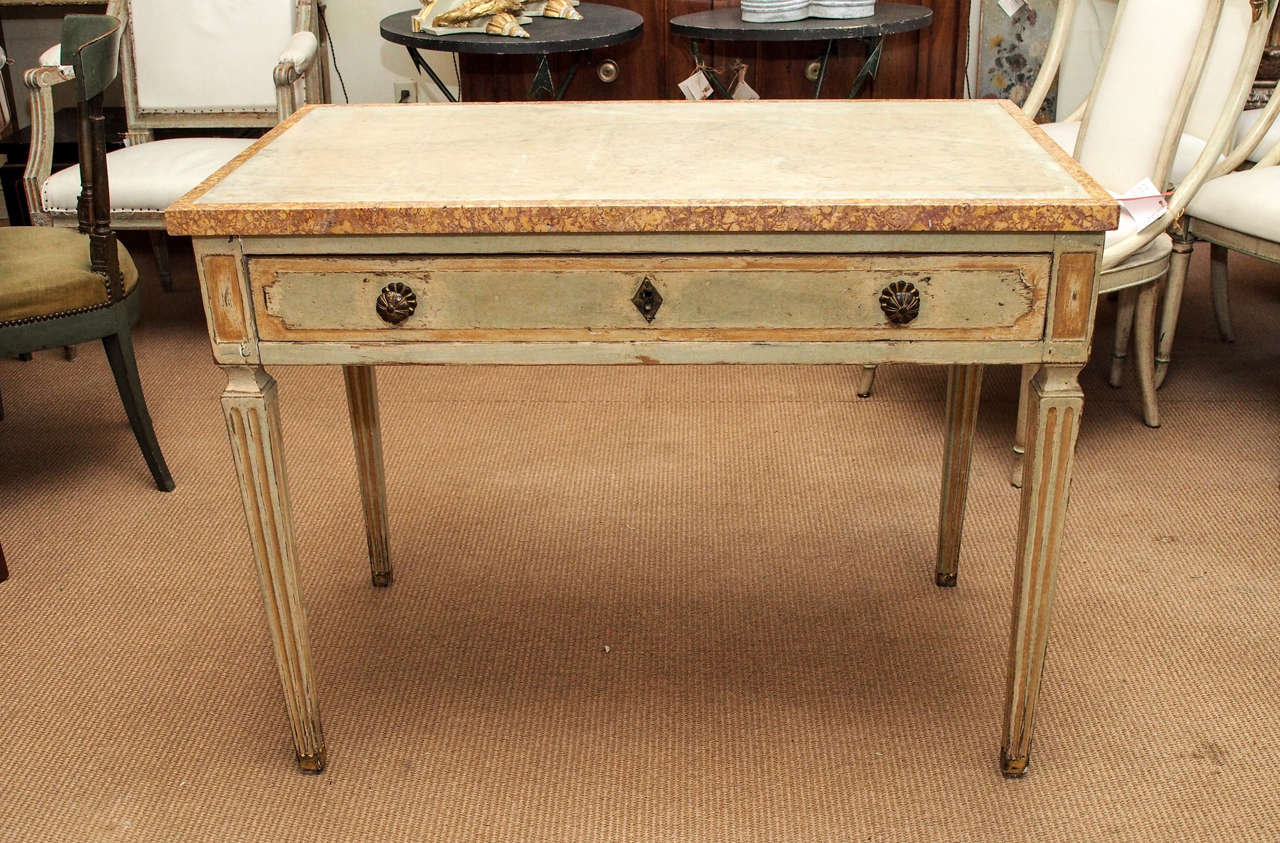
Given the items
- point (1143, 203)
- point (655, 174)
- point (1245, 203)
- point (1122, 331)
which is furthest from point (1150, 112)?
point (655, 174)

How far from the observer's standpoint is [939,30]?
4180 millimetres

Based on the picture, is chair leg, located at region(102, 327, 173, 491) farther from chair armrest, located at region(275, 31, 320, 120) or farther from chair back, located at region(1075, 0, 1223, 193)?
chair back, located at region(1075, 0, 1223, 193)

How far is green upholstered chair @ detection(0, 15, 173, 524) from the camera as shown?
2.55 metres

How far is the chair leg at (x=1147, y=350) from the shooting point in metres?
2.94

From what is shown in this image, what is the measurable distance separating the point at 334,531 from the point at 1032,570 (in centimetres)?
150

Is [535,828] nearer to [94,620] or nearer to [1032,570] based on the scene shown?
[1032,570]

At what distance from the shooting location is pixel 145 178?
3.44 meters

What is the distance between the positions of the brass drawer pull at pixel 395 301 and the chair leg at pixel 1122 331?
2116 millimetres

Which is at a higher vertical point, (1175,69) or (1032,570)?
(1175,69)

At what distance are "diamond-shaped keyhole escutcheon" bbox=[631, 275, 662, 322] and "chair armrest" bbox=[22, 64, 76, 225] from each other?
215cm

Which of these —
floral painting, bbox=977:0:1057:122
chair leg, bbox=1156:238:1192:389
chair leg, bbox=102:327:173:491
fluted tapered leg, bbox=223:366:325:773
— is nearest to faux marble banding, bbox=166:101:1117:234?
fluted tapered leg, bbox=223:366:325:773

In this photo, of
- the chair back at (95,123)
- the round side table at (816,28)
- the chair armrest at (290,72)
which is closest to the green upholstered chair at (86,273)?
the chair back at (95,123)

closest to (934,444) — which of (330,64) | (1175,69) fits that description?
(1175,69)

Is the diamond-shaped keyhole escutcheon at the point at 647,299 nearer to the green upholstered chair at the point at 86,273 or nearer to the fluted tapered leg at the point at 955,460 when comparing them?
the fluted tapered leg at the point at 955,460
